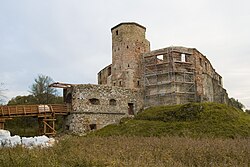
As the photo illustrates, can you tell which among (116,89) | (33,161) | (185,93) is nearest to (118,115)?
(116,89)

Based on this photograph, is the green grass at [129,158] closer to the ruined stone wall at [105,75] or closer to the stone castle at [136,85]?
the stone castle at [136,85]

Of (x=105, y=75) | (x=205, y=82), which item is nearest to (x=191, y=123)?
(x=205, y=82)

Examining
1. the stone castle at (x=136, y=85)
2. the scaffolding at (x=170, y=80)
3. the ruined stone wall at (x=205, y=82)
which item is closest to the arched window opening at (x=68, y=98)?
the stone castle at (x=136, y=85)

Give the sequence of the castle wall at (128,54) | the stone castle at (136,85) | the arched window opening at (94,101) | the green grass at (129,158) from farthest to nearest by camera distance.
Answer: the castle wall at (128,54), the arched window opening at (94,101), the stone castle at (136,85), the green grass at (129,158)

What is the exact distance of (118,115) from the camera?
24.8 m

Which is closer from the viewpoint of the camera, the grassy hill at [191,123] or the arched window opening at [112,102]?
the grassy hill at [191,123]

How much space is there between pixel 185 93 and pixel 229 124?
882cm

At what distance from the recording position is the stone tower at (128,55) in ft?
89.3

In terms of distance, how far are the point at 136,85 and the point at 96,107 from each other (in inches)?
196

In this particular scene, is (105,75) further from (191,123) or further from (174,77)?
(191,123)

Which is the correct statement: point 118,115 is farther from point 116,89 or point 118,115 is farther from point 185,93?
point 185,93

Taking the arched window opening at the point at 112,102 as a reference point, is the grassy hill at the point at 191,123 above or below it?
below

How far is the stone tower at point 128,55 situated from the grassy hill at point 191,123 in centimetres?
668

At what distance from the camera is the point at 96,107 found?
944 inches
